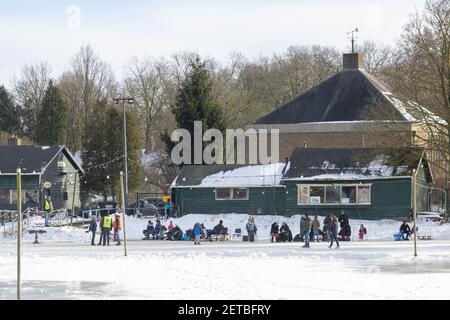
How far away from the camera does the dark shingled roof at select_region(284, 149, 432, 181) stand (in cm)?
5512

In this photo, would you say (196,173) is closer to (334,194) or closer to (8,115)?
(334,194)

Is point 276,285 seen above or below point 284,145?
below

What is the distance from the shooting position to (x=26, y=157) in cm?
6838

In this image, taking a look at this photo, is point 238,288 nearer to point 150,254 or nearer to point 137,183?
A: point 150,254

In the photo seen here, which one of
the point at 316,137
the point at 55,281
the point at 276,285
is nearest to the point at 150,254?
the point at 55,281

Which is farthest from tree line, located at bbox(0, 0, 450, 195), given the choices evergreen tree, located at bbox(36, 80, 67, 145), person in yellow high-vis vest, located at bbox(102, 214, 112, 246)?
person in yellow high-vis vest, located at bbox(102, 214, 112, 246)

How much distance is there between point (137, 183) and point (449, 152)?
3221 cm

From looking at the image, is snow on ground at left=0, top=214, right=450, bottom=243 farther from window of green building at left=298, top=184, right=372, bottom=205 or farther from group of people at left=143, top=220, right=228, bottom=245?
group of people at left=143, top=220, right=228, bottom=245

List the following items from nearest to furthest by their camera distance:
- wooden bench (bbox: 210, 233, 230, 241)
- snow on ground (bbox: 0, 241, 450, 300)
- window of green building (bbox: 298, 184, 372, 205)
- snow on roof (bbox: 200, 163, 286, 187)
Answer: snow on ground (bbox: 0, 241, 450, 300) → wooden bench (bbox: 210, 233, 230, 241) → window of green building (bbox: 298, 184, 372, 205) → snow on roof (bbox: 200, 163, 286, 187)

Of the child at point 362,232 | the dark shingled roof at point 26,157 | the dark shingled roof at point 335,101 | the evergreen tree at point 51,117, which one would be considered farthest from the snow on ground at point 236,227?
the evergreen tree at point 51,117

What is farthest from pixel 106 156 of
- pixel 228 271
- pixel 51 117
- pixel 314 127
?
pixel 228 271

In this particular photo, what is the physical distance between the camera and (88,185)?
76375mm

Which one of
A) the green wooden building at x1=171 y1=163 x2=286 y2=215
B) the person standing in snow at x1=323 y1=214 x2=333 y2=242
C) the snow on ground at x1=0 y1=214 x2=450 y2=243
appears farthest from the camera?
the green wooden building at x1=171 y1=163 x2=286 y2=215

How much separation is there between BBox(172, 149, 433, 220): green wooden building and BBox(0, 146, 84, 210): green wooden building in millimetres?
10705
